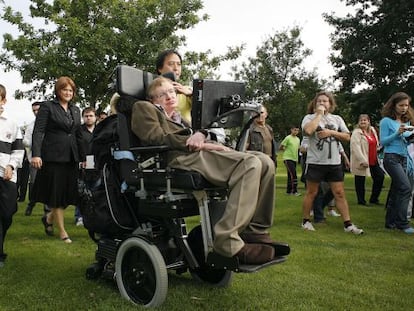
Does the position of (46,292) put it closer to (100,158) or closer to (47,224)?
(100,158)

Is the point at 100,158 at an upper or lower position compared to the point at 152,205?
upper

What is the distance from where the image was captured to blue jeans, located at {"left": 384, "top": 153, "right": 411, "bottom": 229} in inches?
269

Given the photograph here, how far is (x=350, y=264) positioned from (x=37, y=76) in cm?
1439

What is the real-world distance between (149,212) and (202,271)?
90 centimetres

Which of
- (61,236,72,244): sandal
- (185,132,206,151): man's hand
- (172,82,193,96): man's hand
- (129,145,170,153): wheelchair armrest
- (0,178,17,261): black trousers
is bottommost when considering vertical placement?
(61,236,72,244): sandal

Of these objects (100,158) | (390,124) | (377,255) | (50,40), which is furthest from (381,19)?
(100,158)

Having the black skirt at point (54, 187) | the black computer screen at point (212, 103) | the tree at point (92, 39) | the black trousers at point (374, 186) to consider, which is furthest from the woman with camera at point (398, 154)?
the tree at point (92, 39)

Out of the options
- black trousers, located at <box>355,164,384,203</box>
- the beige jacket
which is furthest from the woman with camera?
black trousers, located at <box>355,164,384,203</box>

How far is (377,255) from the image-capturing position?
5449 millimetres

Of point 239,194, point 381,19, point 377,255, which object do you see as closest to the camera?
point 239,194

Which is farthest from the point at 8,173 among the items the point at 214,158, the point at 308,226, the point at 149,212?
the point at 308,226

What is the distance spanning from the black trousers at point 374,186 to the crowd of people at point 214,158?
0.56 meters

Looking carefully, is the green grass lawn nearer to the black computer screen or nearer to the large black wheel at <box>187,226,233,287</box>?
the large black wheel at <box>187,226,233,287</box>

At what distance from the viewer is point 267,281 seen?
14.0ft
